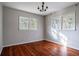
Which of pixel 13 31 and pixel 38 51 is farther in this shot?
pixel 13 31

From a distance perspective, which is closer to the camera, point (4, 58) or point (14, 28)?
point (4, 58)

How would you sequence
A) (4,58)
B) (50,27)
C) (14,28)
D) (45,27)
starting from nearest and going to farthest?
(4,58) < (14,28) < (50,27) < (45,27)

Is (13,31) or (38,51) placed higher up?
(13,31)

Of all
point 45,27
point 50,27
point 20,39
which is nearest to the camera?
point 20,39

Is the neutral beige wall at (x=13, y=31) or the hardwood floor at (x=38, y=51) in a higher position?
the neutral beige wall at (x=13, y=31)

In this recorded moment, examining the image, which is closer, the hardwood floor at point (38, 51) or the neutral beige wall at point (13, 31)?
the hardwood floor at point (38, 51)

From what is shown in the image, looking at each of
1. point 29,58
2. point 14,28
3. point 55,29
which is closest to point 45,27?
point 55,29

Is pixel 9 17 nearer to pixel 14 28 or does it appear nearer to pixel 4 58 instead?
pixel 14 28

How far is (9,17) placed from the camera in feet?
12.1

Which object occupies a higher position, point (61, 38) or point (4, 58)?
point (4, 58)

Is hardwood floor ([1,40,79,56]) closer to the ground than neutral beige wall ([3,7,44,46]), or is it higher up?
closer to the ground

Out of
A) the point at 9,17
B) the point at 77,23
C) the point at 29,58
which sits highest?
the point at 9,17

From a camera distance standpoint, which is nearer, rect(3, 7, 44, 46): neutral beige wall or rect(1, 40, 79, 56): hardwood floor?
rect(1, 40, 79, 56): hardwood floor

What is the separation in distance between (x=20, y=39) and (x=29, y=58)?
3.71 m
